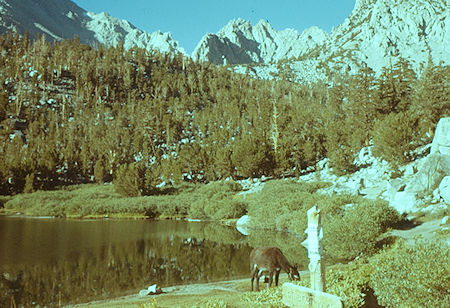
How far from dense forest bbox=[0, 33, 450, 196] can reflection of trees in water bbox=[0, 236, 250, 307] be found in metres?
27.4

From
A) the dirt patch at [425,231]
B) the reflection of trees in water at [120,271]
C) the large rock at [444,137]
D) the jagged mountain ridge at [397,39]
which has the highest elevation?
the jagged mountain ridge at [397,39]

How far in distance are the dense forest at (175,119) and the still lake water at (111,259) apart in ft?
80.5

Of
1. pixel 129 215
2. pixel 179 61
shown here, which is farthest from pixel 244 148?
pixel 179 61

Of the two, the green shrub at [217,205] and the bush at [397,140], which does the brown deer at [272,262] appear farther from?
the green shrub at [217,205]

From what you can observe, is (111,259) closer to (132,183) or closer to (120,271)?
(120,271)

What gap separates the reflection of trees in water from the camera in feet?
60.1

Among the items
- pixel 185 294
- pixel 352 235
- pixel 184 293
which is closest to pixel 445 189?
pixel 352 235

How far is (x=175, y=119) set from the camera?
109125 millimetres

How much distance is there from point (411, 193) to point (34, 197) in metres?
61.7

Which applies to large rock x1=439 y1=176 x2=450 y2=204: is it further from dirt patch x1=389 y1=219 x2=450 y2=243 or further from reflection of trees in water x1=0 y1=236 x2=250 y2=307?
reflection of trees in water x1=0 y1=236 x2=250 y2=307

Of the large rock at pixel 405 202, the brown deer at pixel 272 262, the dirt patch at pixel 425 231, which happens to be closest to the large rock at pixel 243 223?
the large rock at pixel 405 202

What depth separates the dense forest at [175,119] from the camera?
195 ft

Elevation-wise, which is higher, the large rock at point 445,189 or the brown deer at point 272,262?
the large rock at point 445,189

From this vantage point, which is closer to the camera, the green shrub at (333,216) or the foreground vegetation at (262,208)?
the green shrub at (333,216)
